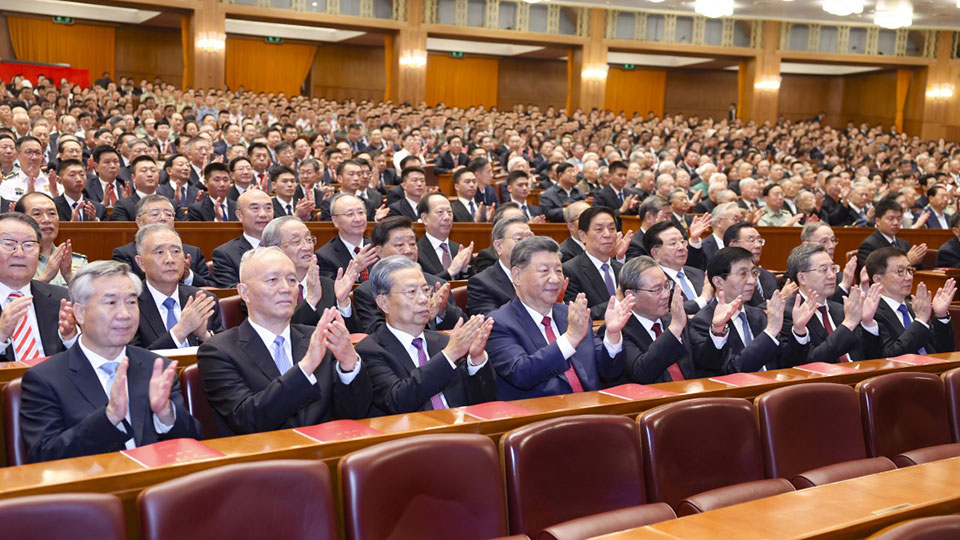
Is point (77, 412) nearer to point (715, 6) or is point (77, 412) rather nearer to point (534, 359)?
point (534, 359)

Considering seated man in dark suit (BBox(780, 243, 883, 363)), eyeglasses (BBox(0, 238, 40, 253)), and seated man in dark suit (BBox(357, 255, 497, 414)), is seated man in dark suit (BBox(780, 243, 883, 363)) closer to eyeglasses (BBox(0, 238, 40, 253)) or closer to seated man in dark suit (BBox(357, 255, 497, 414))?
seated man in dark suit (BBox(357, 255, 497, 414))

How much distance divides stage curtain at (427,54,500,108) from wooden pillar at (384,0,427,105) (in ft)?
11.7

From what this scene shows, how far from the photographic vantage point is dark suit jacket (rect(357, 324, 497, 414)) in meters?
2.25

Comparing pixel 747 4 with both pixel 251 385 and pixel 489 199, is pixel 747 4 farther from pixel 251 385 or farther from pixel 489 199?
pixel 251 385

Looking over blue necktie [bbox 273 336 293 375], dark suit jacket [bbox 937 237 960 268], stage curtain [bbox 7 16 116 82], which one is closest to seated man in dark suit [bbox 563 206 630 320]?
blue necktie [bbox 273 336 293 375]

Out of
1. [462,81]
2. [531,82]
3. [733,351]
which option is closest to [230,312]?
[733,351]

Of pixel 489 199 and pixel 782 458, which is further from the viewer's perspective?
pixel 489 199

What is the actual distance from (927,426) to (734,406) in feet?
2.39

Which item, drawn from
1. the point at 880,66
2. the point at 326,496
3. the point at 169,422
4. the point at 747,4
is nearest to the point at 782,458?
the point at 326,496

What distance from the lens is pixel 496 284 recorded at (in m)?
3.53

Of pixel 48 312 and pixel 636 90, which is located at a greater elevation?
pixel 636 90

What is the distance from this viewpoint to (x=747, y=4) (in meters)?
13.2

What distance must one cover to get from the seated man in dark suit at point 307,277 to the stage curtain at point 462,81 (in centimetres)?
1472

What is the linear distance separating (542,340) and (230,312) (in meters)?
1.20
